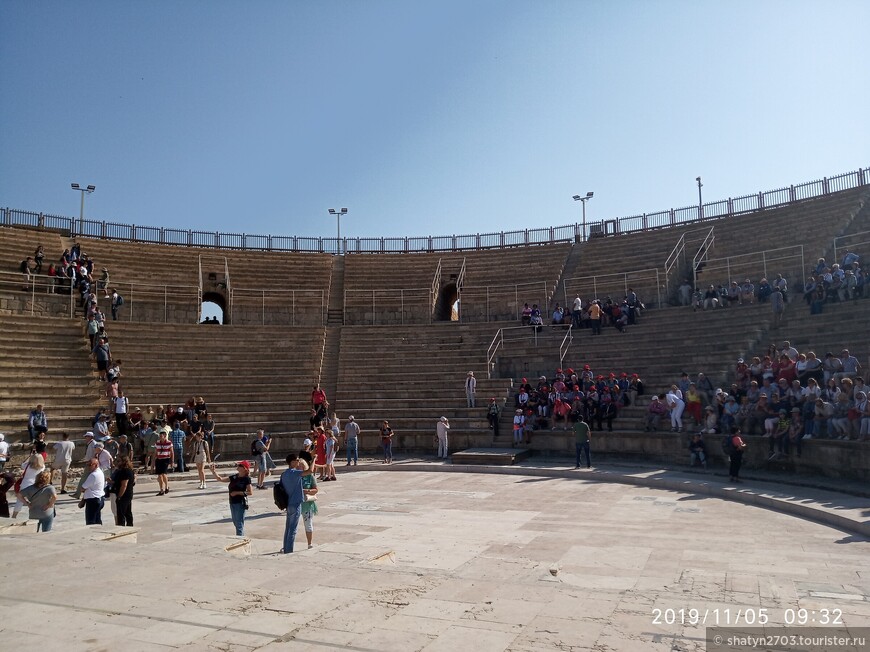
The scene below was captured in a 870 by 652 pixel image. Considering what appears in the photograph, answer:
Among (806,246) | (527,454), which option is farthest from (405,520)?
(806,246)

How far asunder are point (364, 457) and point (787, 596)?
1614 centimetres

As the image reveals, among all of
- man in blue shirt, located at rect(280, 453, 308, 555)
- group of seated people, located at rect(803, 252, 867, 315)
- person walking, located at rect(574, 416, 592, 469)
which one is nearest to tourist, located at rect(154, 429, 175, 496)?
man in blue shirt, located at rect(280, 453, 308, 555)

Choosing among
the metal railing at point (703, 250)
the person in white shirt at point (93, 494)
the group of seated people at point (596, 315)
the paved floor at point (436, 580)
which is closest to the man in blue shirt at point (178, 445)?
the paved floor at point (436, 580)

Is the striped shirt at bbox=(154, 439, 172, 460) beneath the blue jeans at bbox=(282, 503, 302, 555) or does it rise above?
above

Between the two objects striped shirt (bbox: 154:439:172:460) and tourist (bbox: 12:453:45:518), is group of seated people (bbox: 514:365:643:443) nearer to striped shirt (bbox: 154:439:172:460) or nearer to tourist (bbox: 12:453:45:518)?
striped shirt (bbox: 154:439:172:460)

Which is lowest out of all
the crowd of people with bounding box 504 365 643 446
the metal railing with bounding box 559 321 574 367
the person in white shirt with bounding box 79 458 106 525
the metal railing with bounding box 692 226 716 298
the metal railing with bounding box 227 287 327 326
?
the person in white shirt with bounding box 79 458 106 525

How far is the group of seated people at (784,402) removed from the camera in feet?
45.5

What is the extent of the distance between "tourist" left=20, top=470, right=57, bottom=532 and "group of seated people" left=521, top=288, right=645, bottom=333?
18225 mm

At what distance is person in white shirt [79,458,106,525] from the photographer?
10.6 metres

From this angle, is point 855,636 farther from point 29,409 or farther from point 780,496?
point 29,409

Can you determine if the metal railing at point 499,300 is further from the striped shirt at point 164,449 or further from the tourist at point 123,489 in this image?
the tourist at point 123,489

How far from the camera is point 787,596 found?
674 centimetres

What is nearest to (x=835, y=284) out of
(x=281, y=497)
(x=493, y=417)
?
(x=493, y=417)

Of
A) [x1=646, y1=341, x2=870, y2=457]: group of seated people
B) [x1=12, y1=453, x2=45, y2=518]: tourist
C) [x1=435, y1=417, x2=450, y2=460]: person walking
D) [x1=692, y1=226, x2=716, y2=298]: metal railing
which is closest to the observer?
[x1=12, y1=453, x2=45, y2=518]: tourist
